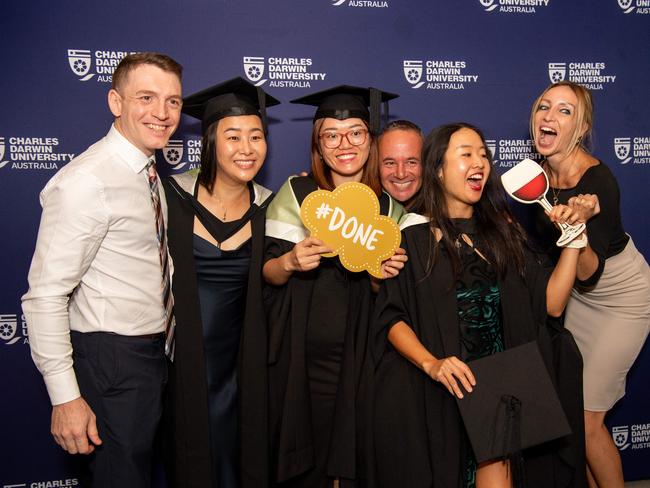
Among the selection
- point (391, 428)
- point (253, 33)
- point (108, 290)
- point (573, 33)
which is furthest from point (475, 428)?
point (573, 33)

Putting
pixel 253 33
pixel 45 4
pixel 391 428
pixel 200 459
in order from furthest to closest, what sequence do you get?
pixel 253 33 < pixel 45 4 < pixel 200 459 < pixel 391 428

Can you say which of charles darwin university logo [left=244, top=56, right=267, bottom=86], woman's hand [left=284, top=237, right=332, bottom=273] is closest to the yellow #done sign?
woman's hand [left=284, top=237, right=332, bottom=273]

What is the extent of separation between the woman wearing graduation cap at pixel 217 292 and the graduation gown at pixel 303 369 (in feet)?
0.26

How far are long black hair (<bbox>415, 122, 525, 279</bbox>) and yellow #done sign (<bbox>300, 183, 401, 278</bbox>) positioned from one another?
0.20 meters

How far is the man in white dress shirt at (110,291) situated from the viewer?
168cm

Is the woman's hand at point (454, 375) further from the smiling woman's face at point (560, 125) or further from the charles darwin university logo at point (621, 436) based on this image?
the charles darwin university logo at point (621, 436)

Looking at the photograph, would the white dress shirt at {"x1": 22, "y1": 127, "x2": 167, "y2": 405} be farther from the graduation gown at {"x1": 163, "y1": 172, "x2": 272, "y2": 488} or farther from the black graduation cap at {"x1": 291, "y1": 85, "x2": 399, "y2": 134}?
the black graduation cap at {"x1": 291, "y1": 85, "x2": 399, "y2": 134}

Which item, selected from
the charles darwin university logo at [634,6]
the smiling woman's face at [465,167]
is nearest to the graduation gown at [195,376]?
the smiling woman's face at [465,167]

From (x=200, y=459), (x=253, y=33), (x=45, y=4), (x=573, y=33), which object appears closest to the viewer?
(x=200, y=459)

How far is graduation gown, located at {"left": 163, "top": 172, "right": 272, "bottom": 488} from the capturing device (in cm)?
216

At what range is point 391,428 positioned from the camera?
6.98ft

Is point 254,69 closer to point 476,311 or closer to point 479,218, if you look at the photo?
Result: point 479,218

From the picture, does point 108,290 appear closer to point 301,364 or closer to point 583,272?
point 301,364

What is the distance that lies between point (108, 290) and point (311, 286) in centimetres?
81
